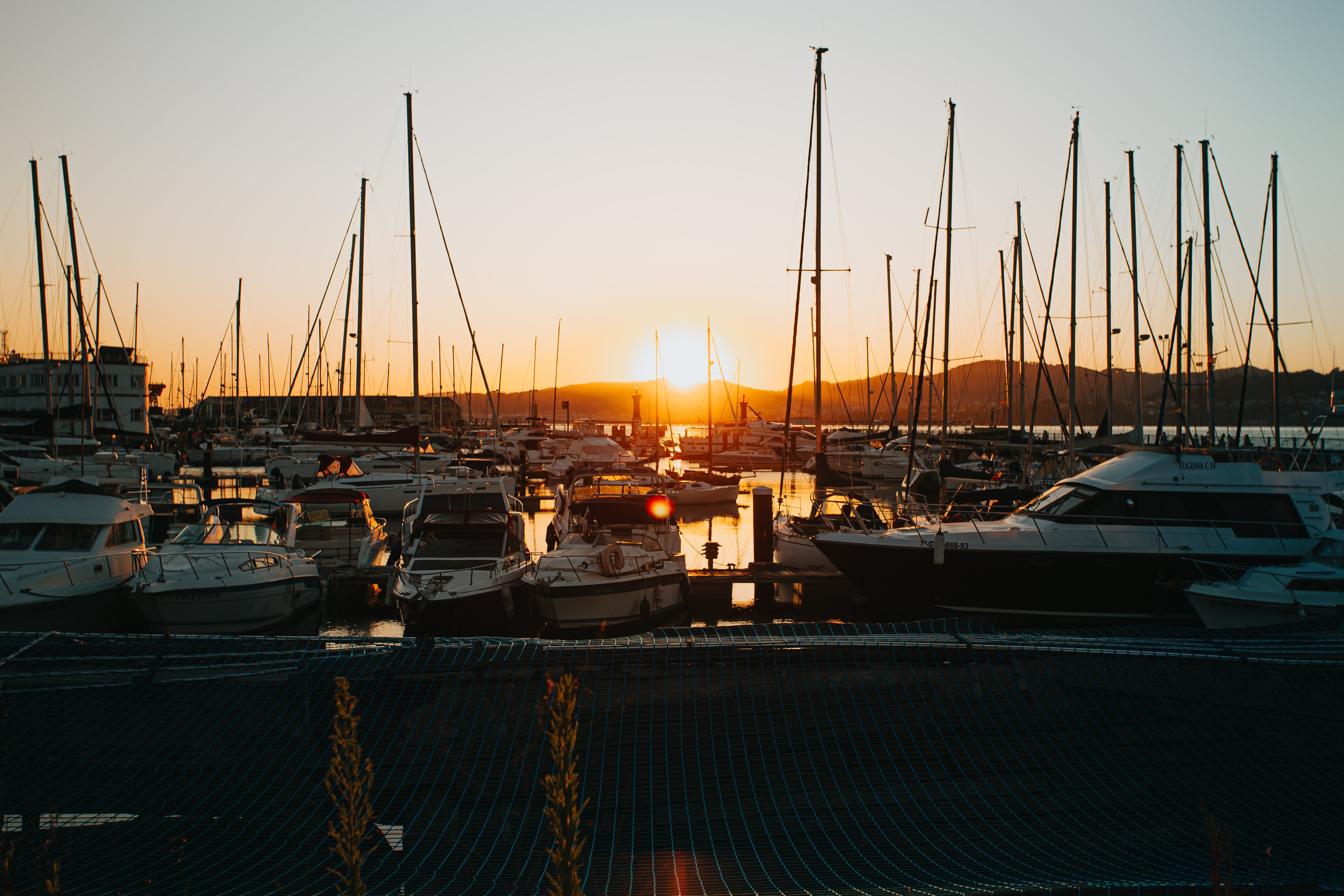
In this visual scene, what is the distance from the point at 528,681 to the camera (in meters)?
6.85

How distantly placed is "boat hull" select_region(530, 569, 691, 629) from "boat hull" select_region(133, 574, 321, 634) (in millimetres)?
3993

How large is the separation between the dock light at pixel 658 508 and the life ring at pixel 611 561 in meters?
2.87

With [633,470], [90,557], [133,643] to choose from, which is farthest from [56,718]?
[633,470]

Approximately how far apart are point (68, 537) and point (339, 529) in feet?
22.7

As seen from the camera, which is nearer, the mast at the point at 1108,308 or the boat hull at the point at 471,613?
the boat hull at the point at 471,613

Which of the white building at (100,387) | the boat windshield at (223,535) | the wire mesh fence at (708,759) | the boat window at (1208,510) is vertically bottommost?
the wire mesh fence at (708,759)

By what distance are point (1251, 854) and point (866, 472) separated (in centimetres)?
4260

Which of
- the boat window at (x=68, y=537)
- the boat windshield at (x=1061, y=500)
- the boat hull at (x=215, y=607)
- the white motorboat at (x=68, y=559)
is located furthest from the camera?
the boat windshield at (x=1061, y=500)

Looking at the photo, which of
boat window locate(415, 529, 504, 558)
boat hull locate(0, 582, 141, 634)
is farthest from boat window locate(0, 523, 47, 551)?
boat window locate(415, 529, 504, 558)

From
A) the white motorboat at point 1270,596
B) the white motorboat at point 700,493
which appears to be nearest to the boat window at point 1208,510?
the white motorboat at point 1270,596

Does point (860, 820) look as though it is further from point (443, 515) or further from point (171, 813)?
point (443, 515)

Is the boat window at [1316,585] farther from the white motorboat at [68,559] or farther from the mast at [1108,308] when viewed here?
the mast at [1108,308]

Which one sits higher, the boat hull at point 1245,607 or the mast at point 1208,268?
the mast at point 1208,268

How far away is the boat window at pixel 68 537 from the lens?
41.9 feet
